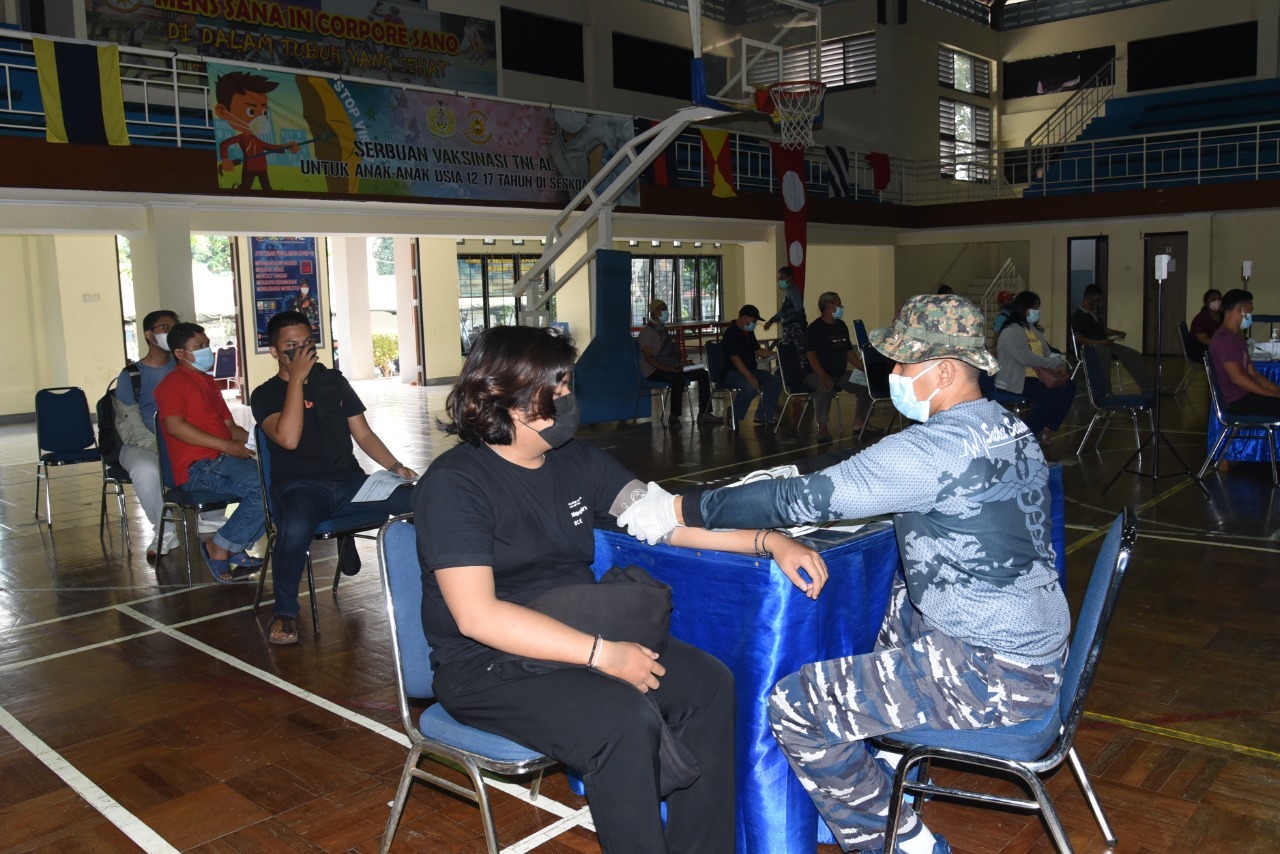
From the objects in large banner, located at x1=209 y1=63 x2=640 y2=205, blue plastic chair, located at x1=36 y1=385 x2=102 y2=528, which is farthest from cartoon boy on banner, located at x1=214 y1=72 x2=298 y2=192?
blue plastic chair, located at x1=36 y1=385 x2=102 y2=528

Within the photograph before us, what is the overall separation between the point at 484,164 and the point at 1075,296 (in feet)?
40.5

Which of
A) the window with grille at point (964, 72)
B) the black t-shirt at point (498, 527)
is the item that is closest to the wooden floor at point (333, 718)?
the black t-shirt at point (498, 527)

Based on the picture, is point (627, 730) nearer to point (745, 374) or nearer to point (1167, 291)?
point (745, 374)

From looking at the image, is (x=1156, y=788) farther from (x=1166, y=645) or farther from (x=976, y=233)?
(x=976, y=233)

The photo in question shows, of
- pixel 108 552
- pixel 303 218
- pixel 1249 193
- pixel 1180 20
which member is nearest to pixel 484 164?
pixel 303 218

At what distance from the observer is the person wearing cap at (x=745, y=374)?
396 inches

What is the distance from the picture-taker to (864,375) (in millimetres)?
9422

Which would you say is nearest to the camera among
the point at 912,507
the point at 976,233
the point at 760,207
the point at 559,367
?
the point at 912,507

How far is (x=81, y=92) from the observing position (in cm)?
851

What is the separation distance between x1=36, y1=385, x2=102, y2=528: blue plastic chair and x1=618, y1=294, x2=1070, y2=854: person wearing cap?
565 centimetres

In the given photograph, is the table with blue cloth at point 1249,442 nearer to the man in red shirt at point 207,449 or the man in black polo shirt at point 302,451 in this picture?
the man in black polo shirt at point 302,451

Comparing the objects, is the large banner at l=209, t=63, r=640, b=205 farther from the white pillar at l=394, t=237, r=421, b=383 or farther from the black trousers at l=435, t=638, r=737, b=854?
the black trousers at l=435, t=638, r=737, b=854

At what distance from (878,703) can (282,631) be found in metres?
2.84

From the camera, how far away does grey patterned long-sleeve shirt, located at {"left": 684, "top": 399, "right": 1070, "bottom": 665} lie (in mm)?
1989
